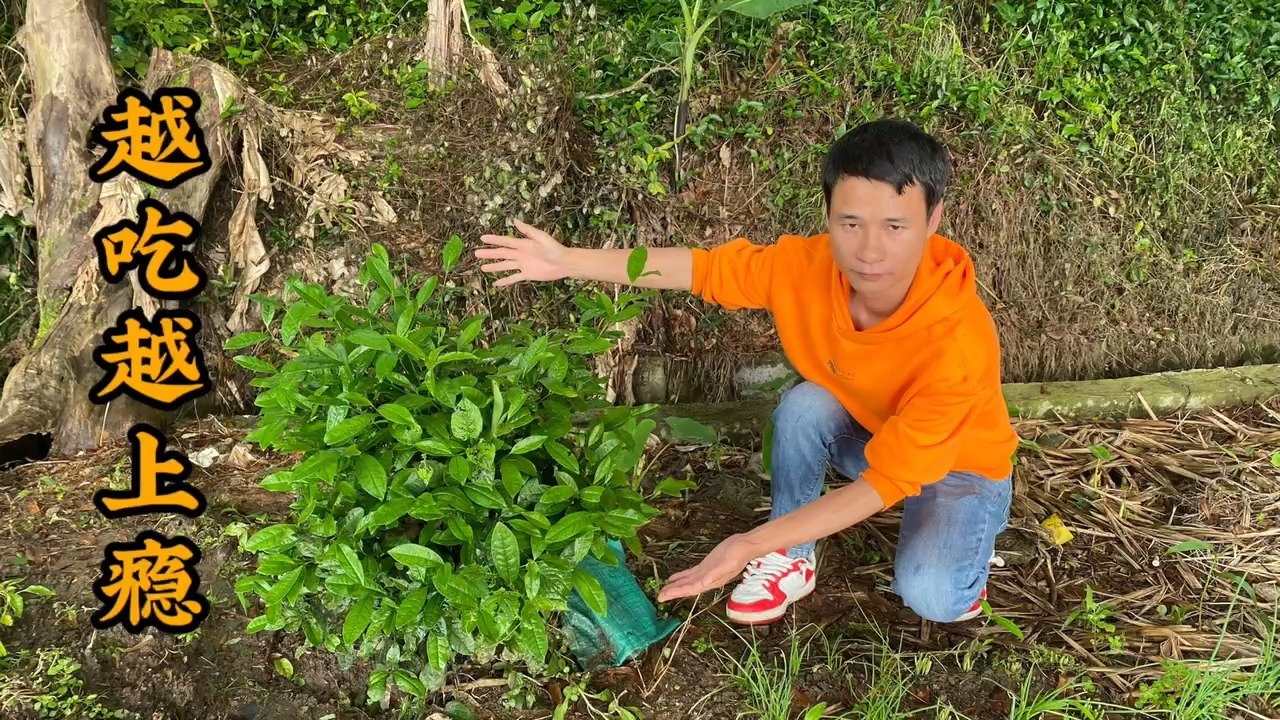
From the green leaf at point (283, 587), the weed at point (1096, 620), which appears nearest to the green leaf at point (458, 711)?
the green leaf at point (283, 587)

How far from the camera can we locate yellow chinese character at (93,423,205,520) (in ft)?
7.85

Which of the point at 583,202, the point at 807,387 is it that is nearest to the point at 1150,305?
the point at 807,387

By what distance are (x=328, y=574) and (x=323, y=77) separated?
2.28 metres

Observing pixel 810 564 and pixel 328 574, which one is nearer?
pixel 328 574

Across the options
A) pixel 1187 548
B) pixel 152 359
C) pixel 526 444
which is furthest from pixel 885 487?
pixel 152 359

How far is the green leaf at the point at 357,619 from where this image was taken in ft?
4.75

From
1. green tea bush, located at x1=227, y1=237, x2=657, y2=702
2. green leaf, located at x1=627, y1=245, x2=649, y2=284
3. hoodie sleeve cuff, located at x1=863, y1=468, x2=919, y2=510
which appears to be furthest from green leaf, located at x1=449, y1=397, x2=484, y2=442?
hoodie sleeve cuff, located at x1=863, y1=468, x2=919, y2=510

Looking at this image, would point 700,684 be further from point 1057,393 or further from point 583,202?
point 1057,393

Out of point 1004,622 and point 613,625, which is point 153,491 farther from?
point 1004,622

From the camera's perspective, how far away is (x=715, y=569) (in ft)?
5.31

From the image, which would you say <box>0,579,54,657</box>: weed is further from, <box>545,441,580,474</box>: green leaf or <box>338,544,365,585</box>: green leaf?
<box>545,441,580,474</box>: green leaf

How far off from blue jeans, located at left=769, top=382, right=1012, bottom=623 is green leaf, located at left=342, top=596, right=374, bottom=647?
1135 mm

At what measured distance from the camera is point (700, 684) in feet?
6.31

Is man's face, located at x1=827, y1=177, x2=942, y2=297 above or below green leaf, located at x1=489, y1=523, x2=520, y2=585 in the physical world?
above
